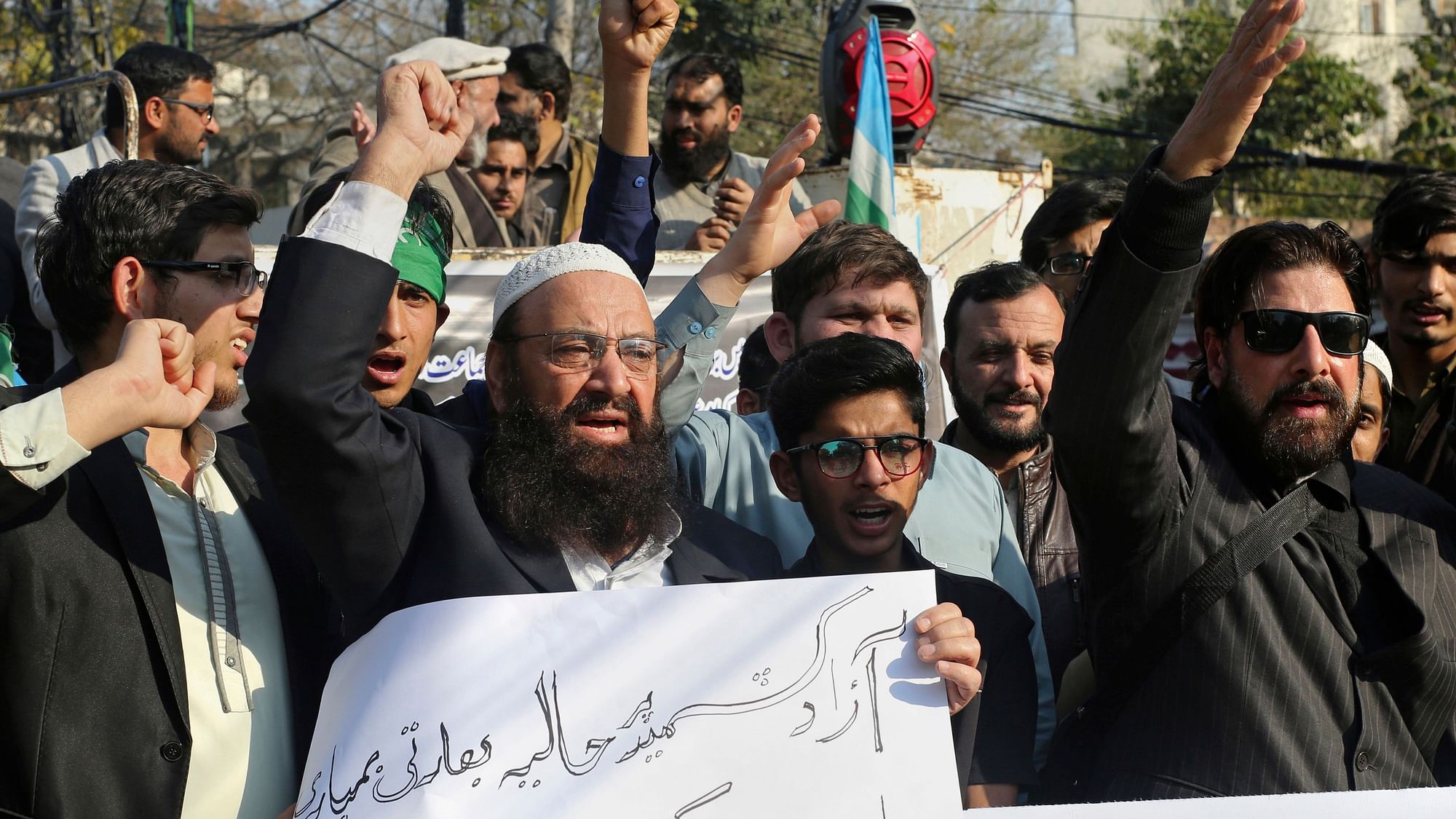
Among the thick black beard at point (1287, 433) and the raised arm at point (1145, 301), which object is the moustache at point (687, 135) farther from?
the raised arm at point (1145, 301)

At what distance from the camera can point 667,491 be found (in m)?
2.80

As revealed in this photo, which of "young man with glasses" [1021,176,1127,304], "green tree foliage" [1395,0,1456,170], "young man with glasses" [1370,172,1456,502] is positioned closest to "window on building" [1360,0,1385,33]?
"green tree foliage" [1395,0,1456,170]

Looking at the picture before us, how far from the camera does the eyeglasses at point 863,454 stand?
114 inches

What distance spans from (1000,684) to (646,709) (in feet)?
2.65

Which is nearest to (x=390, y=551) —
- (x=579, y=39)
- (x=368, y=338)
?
(x=368, y=338)

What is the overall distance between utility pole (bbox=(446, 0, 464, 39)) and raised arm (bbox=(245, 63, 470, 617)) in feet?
48.8

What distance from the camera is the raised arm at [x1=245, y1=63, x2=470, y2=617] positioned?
89.0 inches

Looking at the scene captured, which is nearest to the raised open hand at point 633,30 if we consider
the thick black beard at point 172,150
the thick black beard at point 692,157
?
the thick black beard at point 692,157

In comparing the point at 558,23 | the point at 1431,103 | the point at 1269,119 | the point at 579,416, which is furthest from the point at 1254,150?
the point at 579,416

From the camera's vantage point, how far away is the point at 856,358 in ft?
9.92

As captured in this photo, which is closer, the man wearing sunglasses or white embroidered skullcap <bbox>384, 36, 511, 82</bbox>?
the man wearing sunglasses

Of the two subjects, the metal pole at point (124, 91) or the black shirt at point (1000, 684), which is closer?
the black shirt at point (1000, 684)

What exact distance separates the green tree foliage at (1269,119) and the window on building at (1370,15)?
16.6 m

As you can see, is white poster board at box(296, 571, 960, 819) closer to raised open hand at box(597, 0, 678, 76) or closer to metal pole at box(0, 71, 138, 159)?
raised open hand at box(597, 0, 678, 76)
